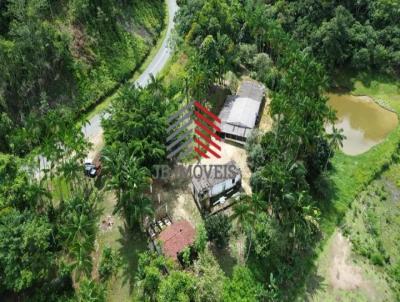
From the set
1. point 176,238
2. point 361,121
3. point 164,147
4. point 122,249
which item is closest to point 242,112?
point 164,147

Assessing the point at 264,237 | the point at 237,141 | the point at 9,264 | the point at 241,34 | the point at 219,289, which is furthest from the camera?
the point at 241,34

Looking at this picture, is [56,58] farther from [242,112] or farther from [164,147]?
[242,112]

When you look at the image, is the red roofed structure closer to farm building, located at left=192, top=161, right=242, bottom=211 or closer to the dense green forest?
farm building, located at left=192, top=161, right=242, bottom=211

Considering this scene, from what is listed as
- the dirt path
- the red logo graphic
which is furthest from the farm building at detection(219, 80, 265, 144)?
the dirt path

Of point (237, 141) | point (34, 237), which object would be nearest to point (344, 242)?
point (237, 141)

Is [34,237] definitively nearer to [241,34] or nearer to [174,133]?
[174,133]

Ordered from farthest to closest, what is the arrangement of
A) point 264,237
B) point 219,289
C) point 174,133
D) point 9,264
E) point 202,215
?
1. point 174,133
2. point 202,215
3. point 264,237
4. point 219,289
5. point 9,264
